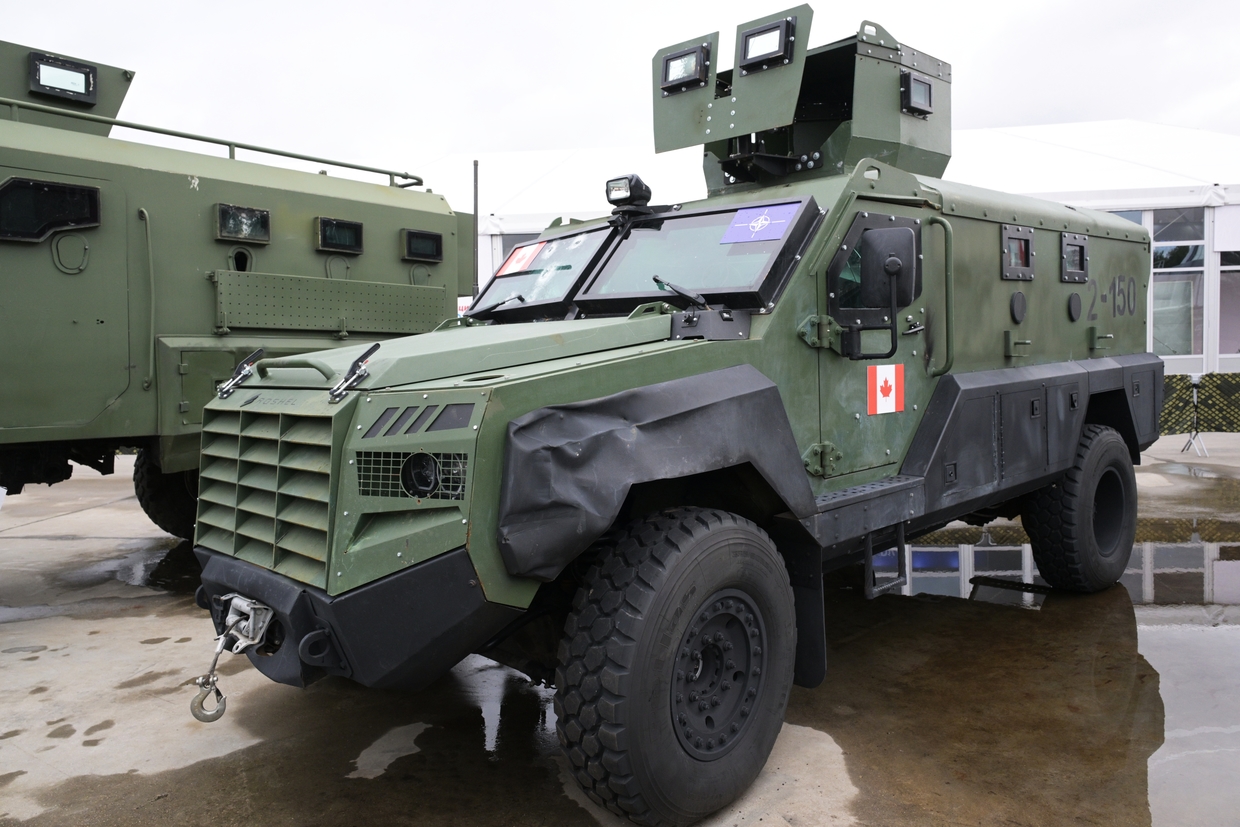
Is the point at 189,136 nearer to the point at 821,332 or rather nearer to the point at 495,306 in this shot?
the point at 495,306

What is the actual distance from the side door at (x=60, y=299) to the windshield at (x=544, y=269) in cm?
272

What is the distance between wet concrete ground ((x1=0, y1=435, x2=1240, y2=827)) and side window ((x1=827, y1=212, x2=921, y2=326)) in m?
1.65

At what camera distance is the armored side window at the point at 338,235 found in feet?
23.1

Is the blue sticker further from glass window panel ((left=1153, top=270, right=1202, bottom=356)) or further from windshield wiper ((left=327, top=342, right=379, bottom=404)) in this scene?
glass window panel ((left=1153, top=270, right=1202, bottom=356))

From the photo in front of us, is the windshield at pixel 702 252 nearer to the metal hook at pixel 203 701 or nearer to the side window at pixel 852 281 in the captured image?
the side window at pixel 852 281

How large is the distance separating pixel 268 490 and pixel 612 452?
1.15 metres

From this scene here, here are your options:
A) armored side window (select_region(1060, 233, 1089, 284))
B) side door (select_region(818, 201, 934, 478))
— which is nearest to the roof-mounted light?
side door (select_region(818, 201, 934, 478))

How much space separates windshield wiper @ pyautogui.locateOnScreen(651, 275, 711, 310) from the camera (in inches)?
138

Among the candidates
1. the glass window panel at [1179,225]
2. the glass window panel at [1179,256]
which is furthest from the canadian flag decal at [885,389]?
the glass window panel at [1179,256]

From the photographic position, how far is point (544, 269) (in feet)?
14.7

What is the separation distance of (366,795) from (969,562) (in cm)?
474

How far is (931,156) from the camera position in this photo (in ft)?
17.1

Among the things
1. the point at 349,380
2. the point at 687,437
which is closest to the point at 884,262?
the point at 687,437

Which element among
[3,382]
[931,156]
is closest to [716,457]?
[931,156]
